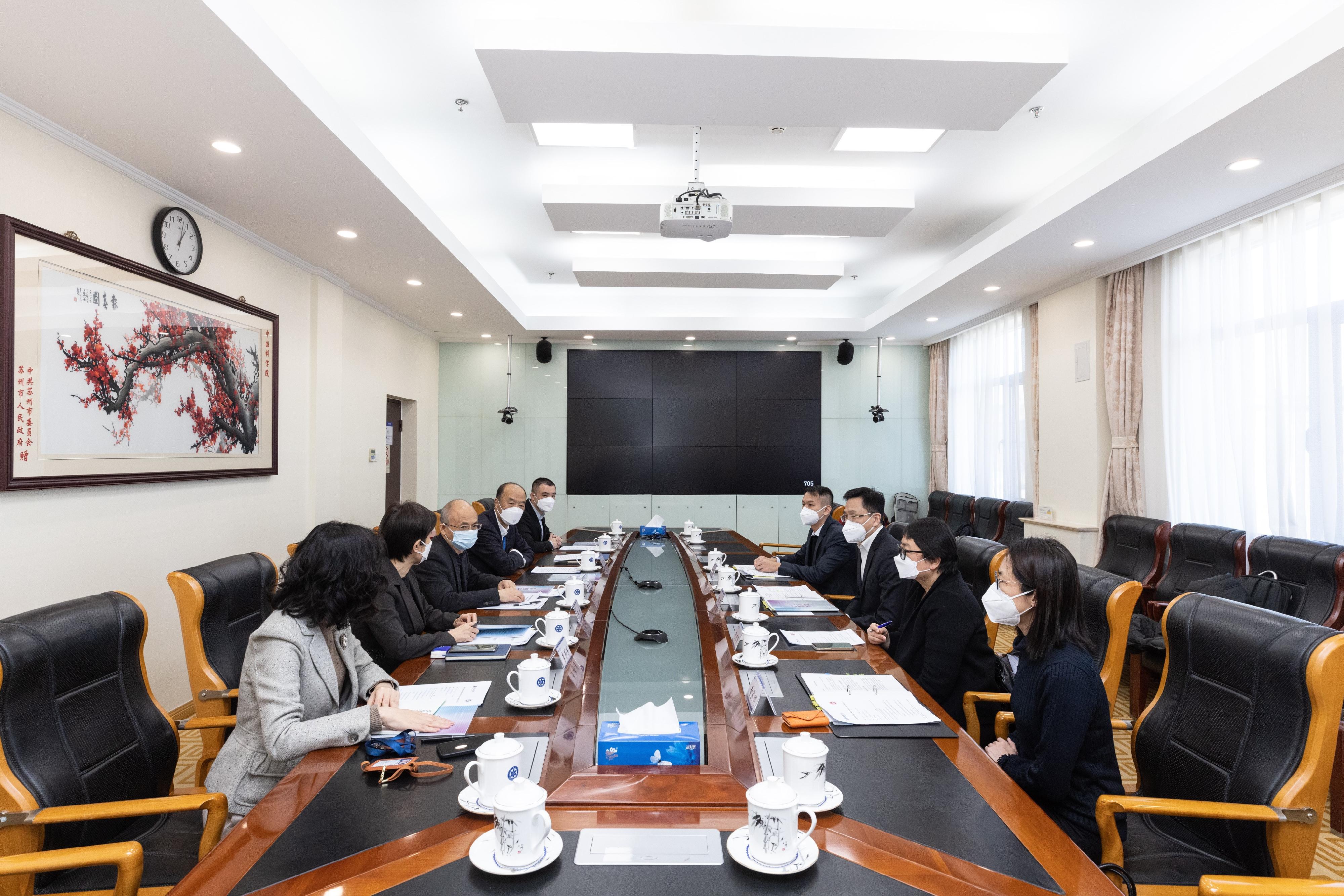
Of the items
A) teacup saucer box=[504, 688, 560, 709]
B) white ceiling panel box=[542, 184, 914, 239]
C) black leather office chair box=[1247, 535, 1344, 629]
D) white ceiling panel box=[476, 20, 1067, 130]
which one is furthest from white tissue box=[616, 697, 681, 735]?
white ceiling panel box=[542, 184, 914, 239]

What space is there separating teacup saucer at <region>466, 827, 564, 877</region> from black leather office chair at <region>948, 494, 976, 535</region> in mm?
6749

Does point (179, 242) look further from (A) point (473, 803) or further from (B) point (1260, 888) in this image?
(B) point (1260, 888)

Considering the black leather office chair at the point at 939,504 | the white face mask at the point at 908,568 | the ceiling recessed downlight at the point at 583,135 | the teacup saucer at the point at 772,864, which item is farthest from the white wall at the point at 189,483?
the black leather office chair at the point at 939,504

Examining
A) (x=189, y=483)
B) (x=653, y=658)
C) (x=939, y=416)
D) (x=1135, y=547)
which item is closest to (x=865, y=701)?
(x=653, y=658)

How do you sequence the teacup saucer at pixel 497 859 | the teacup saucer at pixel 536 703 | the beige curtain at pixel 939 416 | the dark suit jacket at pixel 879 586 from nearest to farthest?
1. the teacup saucer at pixel 497 859
2. the teacup saucer at pixel 536 703
3. the dark suit jacket at pixel 879 586
4. the beige curtain at pixel 939 416

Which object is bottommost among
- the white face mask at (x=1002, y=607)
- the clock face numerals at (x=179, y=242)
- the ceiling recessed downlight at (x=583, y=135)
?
the white face mask at (x=1002, y=607)

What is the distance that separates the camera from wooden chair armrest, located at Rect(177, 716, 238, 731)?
204 cm

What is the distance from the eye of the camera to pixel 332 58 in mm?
3291

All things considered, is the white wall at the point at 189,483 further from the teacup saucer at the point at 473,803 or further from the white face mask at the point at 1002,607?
the white face mask at the point at 1002,607

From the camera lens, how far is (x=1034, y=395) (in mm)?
6465

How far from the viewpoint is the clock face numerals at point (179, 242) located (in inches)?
143

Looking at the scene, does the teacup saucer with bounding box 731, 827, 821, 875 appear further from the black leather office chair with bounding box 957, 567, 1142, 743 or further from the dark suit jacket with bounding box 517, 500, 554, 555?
the dark suit jacket with bounding box 517, 500, 554, 555

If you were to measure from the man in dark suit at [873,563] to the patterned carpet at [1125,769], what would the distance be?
958 mm

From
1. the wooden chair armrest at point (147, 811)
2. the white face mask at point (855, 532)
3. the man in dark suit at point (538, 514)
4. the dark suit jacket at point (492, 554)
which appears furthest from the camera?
the man in dark suit at point (538, 514)
